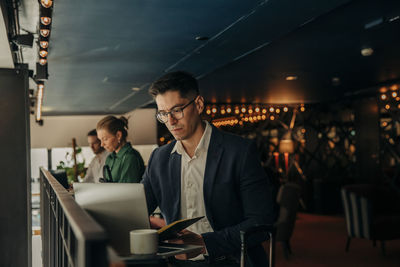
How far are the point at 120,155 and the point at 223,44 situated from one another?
2158 millimetres

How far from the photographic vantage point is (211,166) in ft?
6.33

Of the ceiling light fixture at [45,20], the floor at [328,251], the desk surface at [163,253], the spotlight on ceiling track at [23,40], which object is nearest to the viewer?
the desk surface at [163,253]

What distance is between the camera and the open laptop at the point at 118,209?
4.68ft

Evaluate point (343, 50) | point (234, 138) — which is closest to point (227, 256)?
point (234, 138)

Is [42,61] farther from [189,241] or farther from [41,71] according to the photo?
[189,241]

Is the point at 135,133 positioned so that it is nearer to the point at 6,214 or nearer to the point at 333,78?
the point at 333,78

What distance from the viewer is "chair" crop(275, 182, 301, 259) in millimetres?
6418

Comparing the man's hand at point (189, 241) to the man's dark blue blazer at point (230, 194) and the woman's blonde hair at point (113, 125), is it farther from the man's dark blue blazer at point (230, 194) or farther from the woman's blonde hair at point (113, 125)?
the woman's blonde hair at point (113, 125)

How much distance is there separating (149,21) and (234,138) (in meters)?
2.52

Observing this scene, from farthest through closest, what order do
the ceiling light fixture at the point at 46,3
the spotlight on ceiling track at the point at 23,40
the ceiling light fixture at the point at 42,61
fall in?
the ceiling light fixture at the point at 42,61, the spotlight on ceiling track at the point at 23,40, the ceiling light fixture at the point at 46,3

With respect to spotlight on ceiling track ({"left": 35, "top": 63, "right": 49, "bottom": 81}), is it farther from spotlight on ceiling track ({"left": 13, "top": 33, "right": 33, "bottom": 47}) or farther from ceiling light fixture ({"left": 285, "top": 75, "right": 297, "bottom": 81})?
ceiling light fixture ({"left": 285, "top": 75, "right": 297, "bottom": 81})

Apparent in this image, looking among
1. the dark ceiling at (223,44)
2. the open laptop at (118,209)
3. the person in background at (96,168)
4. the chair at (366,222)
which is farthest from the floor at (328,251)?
the open laptop at (118,209)

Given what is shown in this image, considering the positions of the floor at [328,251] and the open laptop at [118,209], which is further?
the floor at [328,251]

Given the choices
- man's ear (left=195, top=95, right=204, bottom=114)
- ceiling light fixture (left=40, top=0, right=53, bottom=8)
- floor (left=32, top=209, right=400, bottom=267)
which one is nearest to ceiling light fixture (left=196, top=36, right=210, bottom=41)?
ceiling light fixture (left=40, top=0, right=53, bottom=8)
